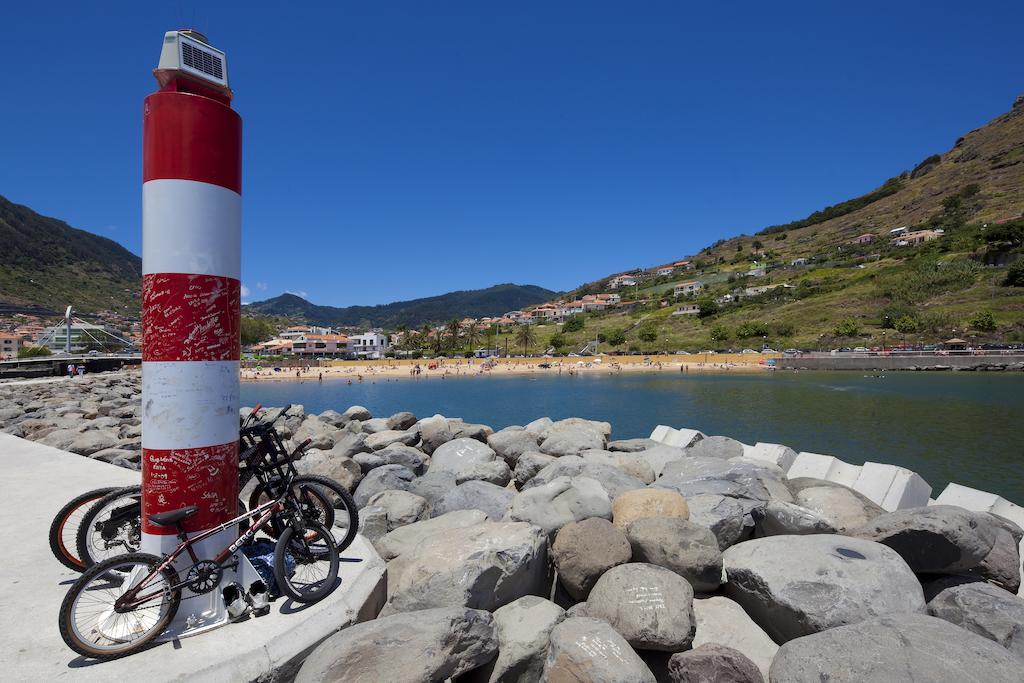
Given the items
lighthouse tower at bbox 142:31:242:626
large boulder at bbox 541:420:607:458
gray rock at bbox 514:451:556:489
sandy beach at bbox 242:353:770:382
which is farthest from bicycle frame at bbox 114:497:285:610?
sandy beach at bbox 242:353:770:382

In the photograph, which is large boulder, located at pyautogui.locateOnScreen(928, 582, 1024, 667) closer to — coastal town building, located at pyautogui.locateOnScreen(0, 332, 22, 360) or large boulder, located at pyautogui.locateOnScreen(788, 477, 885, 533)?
large boulder, located at pyautogui.locateOnScreen(788, 477, 885, 533)

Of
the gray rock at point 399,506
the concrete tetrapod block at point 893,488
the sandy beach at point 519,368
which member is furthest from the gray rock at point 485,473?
the sandy beach at point 519,368

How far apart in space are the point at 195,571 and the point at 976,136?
263 metres

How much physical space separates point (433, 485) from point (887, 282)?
11929 centimetres

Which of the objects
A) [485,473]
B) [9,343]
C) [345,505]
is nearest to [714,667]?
[345,505]

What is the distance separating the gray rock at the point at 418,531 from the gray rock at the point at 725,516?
277cm

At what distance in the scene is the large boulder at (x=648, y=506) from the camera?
6.68 metres

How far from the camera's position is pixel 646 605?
491 centimetres

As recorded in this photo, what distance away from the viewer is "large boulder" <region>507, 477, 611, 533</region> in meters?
6.63

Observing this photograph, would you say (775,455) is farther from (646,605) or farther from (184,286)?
(184,286)

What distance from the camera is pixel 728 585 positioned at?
5.78 m

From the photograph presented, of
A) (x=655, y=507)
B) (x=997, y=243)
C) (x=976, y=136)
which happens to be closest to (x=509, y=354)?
(x=997, y=243)

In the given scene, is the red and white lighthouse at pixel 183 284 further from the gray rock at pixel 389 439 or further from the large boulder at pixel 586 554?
the gray rock at pixel 389 439

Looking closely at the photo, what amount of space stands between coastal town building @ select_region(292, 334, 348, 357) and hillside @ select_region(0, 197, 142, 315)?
64.6 meters
